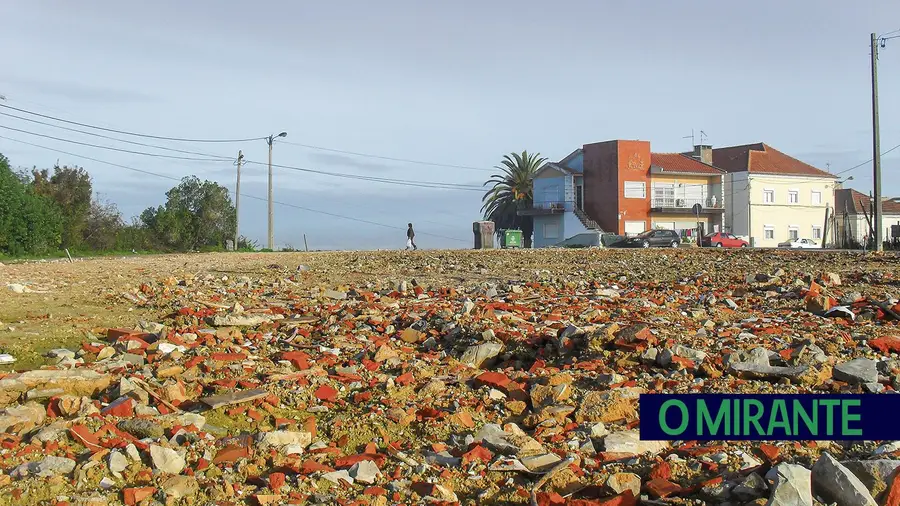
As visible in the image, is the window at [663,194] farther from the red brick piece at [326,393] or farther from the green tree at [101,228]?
the red brick piece at [326,393]

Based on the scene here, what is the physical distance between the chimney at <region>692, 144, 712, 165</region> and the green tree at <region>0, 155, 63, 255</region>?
43.5 metres

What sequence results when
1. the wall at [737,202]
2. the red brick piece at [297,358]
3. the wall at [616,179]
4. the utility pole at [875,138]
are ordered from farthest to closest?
the wall at [737,202]
the wall at [616,179]
the utility pole at [875,138]
the red brick piece at [297,358]

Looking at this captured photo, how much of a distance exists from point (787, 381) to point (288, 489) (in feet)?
12.0

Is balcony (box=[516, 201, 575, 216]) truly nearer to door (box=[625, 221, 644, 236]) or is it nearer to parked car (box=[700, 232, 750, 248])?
door (box=[625, 221, 644, 236])

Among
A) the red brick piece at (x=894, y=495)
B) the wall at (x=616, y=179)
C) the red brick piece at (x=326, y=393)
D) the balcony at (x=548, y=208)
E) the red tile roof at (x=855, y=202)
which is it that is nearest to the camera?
the red brick piece at (x=894, y=495)

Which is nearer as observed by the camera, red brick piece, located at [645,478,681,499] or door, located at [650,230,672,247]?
red brick piece, located at [645,478,681,499]

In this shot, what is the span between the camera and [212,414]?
5.93 meters

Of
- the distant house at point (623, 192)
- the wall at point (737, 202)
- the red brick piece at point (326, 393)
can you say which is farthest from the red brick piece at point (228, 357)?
the wall at point (737, 202)

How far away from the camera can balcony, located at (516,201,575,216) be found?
192ft

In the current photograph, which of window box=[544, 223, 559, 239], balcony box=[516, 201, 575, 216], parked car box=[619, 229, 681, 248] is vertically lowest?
parked car box=[619, 229, 681, 248]

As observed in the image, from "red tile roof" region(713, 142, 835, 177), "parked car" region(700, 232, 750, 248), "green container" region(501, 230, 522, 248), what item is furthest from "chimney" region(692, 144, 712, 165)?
"green container" region(501, 230, 522, 248)

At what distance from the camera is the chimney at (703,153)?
2450 inches

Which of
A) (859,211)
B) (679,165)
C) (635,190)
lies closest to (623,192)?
(635,190)

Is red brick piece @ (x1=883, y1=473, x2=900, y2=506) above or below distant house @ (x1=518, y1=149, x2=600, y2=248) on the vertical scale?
below
